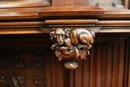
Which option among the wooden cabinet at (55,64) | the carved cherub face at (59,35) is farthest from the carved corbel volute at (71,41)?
the wooden cabinet at (55,64)

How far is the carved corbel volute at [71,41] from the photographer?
380 millimetres

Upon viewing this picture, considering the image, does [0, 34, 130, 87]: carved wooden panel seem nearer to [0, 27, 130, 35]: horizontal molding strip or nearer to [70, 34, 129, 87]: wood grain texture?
[70, 34, 129, 87]: wood grain texture

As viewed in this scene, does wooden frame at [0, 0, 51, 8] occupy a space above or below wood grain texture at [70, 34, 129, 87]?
above

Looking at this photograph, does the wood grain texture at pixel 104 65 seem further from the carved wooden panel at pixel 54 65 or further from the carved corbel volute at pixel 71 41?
the carved corbel volute at pixel 71 41

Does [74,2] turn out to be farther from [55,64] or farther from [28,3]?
[55,64]

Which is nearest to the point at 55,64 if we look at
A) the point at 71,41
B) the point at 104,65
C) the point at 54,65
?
the point at 54,65

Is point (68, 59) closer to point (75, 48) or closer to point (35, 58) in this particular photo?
point (75, 48)

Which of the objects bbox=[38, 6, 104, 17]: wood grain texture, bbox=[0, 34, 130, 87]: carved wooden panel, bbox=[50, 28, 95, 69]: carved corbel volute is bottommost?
bbox=[0, 34, 130, 87]: carved wooden panel

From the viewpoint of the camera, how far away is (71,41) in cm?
38

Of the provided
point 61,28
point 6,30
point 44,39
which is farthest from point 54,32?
point 44,39

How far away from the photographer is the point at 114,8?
43cm

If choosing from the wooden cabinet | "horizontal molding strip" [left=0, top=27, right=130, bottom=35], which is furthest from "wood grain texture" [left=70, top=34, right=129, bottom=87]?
"horizontal molding strip" [left=0, top=27, right=130, bottom=35]

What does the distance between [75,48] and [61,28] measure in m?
0.05

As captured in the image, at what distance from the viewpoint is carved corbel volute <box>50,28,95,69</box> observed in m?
0.38
